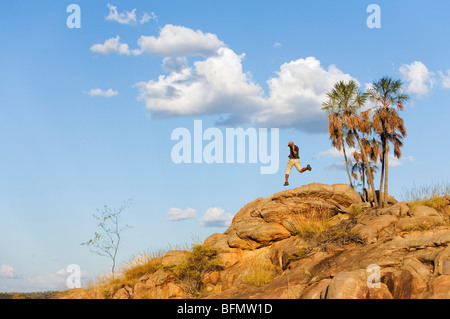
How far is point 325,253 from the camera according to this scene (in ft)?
69.6

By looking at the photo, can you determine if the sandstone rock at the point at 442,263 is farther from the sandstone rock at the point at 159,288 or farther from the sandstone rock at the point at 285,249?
the sandstone rock at the point at 159,288

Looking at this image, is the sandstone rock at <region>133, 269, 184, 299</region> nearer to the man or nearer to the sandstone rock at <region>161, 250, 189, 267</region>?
the sandstone rock at <region>161, 250, 189, 267</region>

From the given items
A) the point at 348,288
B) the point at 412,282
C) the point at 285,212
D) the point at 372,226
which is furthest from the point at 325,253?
the point at 348,288

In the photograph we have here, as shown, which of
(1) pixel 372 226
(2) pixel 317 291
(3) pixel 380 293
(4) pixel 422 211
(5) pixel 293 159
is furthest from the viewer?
(5) pixel 293 159

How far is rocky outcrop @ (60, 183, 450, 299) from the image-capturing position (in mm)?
16234

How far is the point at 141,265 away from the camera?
2656 centimetres

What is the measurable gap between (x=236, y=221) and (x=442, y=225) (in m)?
11.5

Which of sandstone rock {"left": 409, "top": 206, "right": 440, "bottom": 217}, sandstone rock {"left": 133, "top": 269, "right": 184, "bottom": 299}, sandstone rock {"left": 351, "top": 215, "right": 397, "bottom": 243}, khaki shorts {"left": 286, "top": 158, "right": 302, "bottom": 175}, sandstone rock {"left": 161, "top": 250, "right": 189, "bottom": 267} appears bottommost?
sandstone rock {"left": 133, "top": 269, "right": 184, "bottom": 299}

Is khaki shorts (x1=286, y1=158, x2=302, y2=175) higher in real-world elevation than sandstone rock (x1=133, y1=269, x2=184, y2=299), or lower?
higher

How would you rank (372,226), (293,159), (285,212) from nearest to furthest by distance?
(372,226), (285,212), (293,159)

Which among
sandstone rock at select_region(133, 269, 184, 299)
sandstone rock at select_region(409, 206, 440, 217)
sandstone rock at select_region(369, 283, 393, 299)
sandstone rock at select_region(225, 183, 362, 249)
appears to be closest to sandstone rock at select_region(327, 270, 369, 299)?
sandstone rock at select_region(369, 283, 393, 299)

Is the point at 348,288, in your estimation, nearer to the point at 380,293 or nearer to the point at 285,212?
the point at 380,293
